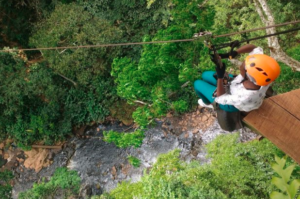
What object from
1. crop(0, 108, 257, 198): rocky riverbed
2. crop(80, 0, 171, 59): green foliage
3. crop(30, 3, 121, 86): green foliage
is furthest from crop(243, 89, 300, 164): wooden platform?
crop(80, 0, 171, 59): green foliage

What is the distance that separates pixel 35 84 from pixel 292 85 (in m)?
7.09

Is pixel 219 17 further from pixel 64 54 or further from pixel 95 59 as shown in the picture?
pixel 64 54

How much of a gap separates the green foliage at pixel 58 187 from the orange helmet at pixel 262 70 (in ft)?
23.3

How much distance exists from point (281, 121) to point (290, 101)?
0.25 m

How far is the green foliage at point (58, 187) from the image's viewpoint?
7785 millimetres

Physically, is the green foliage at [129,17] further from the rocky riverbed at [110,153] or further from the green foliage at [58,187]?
the green foliage at [58,187]

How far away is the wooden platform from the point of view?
2871 millimetres

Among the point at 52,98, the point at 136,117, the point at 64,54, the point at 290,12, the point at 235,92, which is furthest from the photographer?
the point at 52,98

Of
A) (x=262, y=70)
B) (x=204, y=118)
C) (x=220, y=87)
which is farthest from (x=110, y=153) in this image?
(x=262, y=70)

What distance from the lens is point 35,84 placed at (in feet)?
27.9

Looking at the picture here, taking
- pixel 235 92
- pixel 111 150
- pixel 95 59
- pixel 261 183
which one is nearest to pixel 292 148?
pixel 235 92

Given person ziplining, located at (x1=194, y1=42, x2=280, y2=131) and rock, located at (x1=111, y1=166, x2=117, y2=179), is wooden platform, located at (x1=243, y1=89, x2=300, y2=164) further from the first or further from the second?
rock, located at (x1=111, y1=166, x2=117, y2=179)

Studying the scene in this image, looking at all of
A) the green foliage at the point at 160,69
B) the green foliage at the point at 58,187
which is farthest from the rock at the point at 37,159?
the green foliage at the point at 160,69

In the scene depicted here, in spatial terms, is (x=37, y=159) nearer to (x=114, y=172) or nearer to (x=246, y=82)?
(x=114, y=172)
